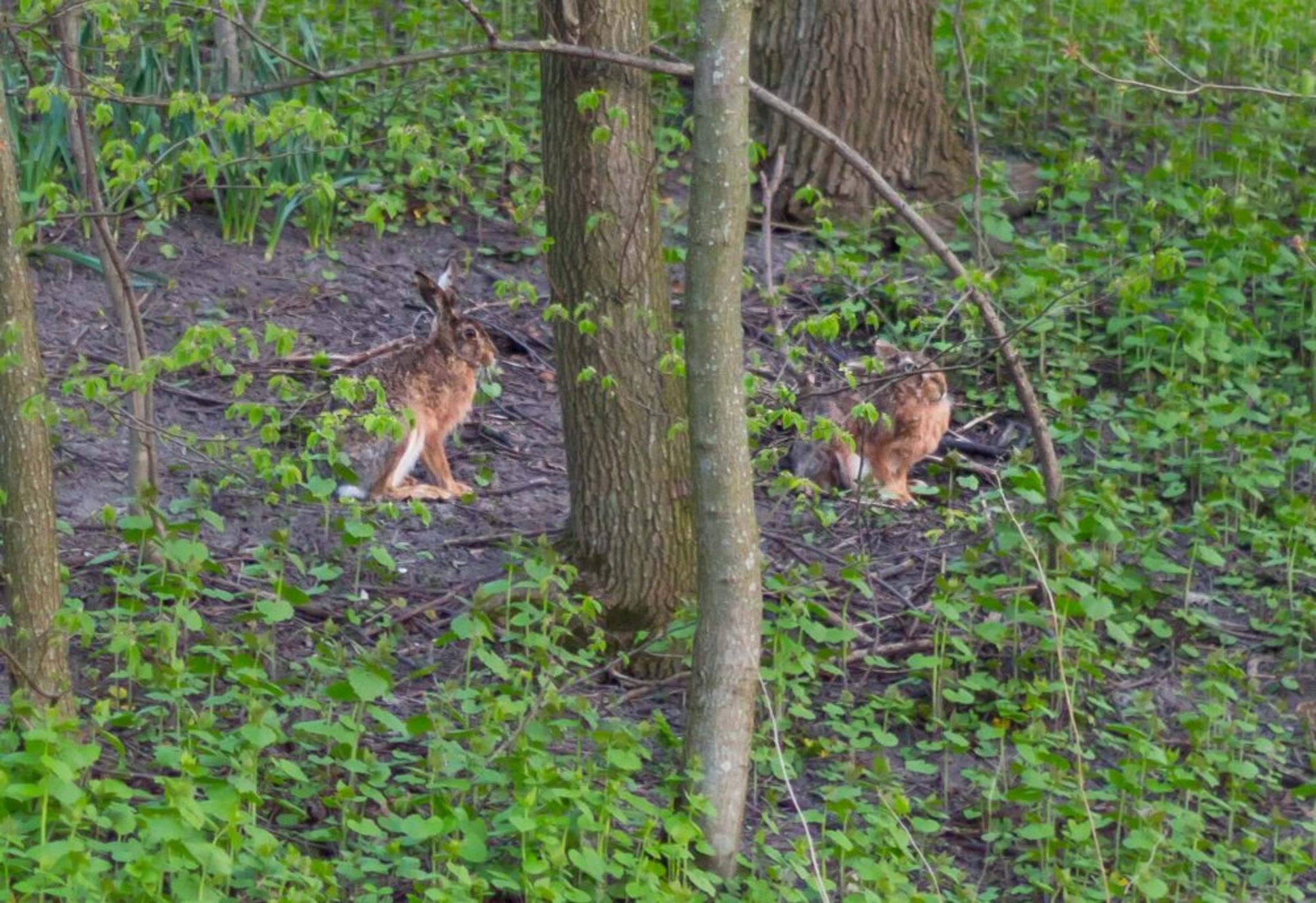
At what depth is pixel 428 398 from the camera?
7.67 meters

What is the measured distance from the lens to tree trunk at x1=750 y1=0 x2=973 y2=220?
10055mm

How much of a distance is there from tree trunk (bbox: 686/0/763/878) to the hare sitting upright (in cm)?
259

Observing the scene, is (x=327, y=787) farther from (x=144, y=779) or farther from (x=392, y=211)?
(x=392, y=211)

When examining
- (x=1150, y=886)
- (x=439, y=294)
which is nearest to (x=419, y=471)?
(x=439, y=294)

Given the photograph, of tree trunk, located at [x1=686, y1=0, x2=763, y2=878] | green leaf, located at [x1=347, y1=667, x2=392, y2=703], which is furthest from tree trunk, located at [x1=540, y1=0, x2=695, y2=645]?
green leaf, located at [x1=347, y1=667, x2=392, y2=703]

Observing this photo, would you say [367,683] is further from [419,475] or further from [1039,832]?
[419,475]

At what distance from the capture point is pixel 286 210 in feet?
28.7

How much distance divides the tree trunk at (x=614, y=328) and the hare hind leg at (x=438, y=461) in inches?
46.6

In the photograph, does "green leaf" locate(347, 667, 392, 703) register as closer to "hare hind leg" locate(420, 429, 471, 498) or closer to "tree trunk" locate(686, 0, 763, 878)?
"tree trunk" locate(686, 0, 763, 878)

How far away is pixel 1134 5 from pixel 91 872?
34.2 ft

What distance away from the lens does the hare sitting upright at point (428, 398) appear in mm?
7566

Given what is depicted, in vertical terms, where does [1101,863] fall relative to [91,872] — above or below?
below

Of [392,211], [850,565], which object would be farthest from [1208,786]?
[392,211]

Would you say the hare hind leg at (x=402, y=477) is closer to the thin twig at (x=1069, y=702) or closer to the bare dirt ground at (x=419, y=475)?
the bare dirt ground at (x=419, y=475)
